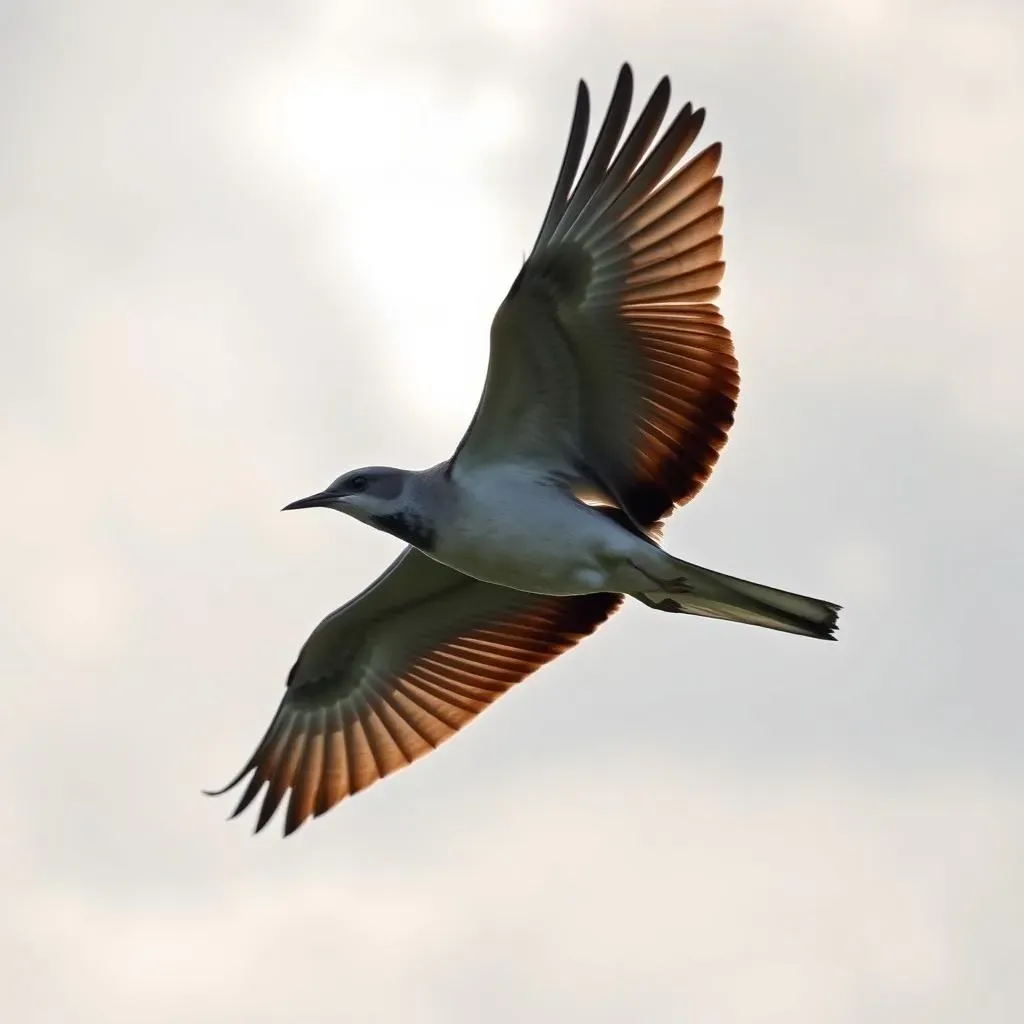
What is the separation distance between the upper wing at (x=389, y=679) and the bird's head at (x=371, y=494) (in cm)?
204

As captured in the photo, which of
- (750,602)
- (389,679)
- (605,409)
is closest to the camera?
(750,602)

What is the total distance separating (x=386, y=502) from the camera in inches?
597

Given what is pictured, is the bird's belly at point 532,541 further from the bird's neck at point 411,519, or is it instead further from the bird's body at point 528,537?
the bird's neck at point 411,519

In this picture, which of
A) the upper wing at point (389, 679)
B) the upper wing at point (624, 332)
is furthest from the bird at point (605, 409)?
the upper wing at point (389, 679)

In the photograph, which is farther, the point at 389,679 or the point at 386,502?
the point at 389,679

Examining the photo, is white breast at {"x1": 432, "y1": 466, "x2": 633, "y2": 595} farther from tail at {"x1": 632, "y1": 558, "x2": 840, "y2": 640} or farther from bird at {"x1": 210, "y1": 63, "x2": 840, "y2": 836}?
tail at {"x1": 632, "y1": 558, "x2": 840, "y2": 640}

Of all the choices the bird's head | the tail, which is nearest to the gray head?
the bird's head

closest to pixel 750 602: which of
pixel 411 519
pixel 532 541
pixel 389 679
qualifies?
pixel 532 541

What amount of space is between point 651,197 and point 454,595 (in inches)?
168

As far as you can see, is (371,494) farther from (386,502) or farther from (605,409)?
(605,409)

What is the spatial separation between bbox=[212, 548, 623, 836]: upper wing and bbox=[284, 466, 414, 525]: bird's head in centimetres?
204

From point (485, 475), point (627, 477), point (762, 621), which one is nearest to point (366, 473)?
point (485, 475)

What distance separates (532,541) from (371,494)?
1.21 metres

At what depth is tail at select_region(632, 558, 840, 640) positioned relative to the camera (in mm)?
14719
